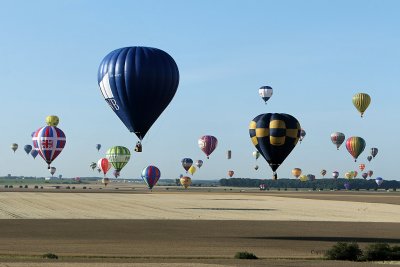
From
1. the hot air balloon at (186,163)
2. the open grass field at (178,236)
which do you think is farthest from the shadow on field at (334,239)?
the hot air balloon at (186,163)

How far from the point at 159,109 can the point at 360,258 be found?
27.0 m

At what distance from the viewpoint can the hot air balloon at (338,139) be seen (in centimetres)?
17735

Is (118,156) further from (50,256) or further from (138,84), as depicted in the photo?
(50,256)

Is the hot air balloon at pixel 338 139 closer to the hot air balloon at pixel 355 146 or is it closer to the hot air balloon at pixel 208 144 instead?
the hot air balloon at pixel 355 146

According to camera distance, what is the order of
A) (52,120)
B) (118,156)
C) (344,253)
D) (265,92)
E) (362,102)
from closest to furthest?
(344,253) → (265,92) → (362,102) → (118,156) → (52,120)

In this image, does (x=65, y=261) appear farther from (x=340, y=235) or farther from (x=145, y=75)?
(x=145, y=75)

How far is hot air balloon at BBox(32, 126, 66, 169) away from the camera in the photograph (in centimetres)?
11862

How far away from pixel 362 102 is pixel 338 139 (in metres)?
47.2

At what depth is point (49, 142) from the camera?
11888 cm

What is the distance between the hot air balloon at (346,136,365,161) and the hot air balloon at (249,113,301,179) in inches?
3313

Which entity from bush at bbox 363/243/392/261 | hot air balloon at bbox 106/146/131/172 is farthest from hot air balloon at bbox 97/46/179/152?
hot air balloon at bbox 106/146/131/172

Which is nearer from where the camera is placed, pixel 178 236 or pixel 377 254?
pixel 377 254

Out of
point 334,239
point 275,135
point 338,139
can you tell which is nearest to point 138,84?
point 334,239

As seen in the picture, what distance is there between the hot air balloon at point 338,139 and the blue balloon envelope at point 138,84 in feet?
393
